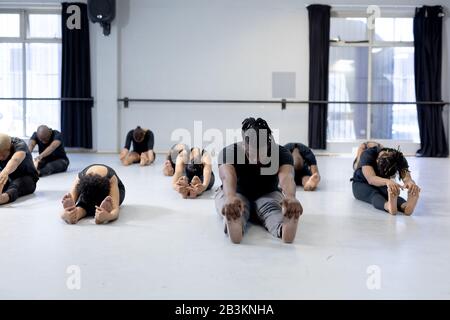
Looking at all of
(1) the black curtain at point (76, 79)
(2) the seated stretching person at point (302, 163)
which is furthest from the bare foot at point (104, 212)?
(1) the black curtain at point (76, 79)

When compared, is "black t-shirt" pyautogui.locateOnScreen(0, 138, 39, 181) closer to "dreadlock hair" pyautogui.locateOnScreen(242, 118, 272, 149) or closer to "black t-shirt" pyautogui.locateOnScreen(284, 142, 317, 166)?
"dreadlock hair" pyautogui.locateOnScreen(242, 118, 272, 149)

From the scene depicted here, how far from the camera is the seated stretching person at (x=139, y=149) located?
630cm

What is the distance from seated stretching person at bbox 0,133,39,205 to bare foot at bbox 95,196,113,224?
105 cm

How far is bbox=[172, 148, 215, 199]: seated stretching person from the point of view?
3783 millimetres

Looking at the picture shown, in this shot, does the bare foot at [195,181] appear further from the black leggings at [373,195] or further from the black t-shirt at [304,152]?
the black leggings at [373,195]

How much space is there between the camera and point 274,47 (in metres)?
8.38

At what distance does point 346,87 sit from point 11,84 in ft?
20.5

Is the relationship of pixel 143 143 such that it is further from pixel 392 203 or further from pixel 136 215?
pixel 392 203

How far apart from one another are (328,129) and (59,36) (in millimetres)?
5269

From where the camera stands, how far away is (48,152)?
5.16m

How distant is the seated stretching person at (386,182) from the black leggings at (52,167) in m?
3.32

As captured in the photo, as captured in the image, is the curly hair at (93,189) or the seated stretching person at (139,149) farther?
the seated stretching person at (139,149)

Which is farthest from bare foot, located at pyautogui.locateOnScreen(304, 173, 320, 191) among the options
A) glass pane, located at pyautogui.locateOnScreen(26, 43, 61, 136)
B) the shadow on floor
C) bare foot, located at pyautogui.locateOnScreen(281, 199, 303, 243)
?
glass pane, located at pyautogui.locateOnScreen(26, 43, 61, 136)

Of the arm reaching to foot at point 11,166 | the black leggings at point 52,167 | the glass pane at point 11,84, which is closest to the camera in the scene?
the arm reaching to foot at point 11,166
